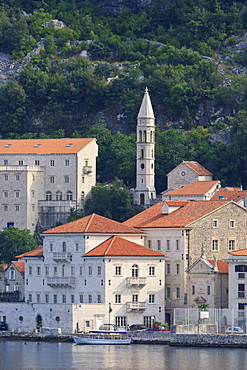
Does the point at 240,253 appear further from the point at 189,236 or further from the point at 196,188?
the point at 196,188

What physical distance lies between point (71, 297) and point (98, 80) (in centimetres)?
6357

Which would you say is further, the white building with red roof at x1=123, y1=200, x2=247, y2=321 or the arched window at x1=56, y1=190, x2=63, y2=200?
the arched window at x1=56, y1=190, x2=63, y2=200

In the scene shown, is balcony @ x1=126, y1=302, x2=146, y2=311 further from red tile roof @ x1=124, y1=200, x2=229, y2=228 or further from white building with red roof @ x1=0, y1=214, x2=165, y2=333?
red tile roof @ x1=124, y1=200, x2=229, y2=228

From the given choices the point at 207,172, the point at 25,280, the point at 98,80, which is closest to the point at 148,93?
the point at 98,80

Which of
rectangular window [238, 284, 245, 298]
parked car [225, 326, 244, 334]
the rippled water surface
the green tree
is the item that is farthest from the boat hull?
the green tree

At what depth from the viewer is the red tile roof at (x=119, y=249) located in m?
137

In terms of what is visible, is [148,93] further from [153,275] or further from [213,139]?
[153,275]

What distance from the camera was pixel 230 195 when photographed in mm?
162375

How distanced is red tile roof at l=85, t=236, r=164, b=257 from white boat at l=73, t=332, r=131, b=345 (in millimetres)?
7816

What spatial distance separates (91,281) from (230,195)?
92.9 ft

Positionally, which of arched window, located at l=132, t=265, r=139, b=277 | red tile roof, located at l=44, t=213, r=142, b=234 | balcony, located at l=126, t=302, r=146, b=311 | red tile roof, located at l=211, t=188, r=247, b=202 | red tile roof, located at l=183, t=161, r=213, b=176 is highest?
red tile roof, located at l=183, t=161, r=213, b=176

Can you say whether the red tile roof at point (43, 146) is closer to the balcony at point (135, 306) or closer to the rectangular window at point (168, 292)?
the rectangular window at point (168, 292)

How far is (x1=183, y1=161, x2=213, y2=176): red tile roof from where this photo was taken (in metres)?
173

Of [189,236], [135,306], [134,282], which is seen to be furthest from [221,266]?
[135,306]
